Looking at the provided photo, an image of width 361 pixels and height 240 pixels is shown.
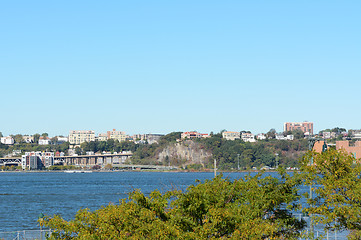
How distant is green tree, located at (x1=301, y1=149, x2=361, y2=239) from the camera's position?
805 inches

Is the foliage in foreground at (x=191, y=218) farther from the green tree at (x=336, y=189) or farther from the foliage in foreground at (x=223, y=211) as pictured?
the green tree at (x=336, y=189)

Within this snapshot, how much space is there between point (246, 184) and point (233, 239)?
3.77 metres

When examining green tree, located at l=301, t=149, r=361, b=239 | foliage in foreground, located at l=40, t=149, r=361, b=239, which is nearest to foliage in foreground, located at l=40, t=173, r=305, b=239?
foliage in foreground, located at l=40, t=149, r=361, b=239

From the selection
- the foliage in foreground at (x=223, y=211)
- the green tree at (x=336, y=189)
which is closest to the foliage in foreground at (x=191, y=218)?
the foliage in foreground at (x=223, y=211)

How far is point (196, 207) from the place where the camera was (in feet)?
59.3

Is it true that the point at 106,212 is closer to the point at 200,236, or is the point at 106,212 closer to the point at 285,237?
the point at 200,236

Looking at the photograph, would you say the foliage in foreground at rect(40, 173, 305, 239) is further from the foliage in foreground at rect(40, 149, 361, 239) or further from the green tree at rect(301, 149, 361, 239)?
the green tree at rect(301, 149, 361, 239)

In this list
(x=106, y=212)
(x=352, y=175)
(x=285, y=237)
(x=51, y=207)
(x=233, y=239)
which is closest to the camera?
(x=233, y=239)

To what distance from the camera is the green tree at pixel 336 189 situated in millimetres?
20438

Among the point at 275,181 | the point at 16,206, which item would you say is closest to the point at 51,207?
the point at 16,206

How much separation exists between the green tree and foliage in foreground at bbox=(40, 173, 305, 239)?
1.66 metres

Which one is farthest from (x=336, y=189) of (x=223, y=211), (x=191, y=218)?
(x=191, y=218)

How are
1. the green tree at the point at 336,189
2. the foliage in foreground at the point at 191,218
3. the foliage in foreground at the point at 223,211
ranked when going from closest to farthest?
the foliage in foreground at the point at 191,218, the foliage in foreground at the point at 223,211, the green tree at the point at 336,189

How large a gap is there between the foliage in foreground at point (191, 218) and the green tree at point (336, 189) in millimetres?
1665
